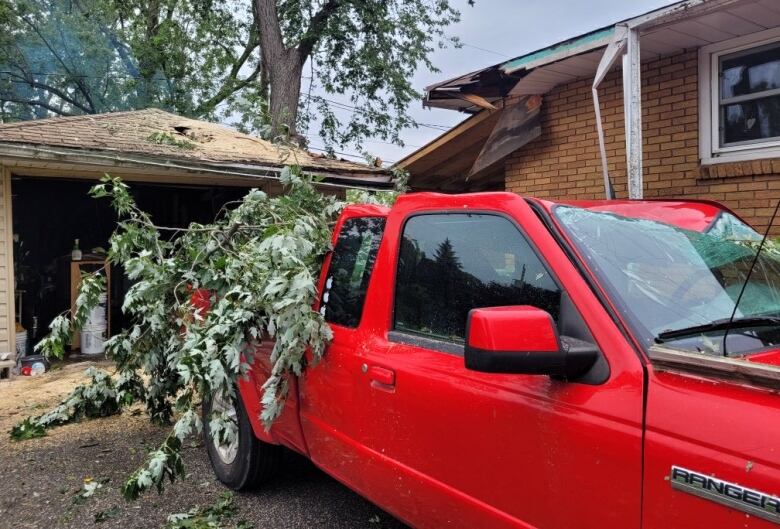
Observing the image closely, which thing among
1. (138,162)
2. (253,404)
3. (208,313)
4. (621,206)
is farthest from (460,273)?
(138,162)

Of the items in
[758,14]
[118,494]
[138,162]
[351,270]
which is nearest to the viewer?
[351,270]

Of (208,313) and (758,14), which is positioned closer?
(208,313)

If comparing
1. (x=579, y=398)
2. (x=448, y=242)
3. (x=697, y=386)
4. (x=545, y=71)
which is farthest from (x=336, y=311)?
(x=545, y=71)

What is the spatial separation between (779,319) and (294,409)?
2.25 m

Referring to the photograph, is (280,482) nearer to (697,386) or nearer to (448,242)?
(448,242)

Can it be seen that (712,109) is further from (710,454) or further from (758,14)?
(710,454)

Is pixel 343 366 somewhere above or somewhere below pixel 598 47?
below

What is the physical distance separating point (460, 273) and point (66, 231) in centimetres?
1106

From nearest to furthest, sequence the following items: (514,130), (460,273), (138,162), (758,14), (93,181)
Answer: (460,273) < (758,14) < (514,130) < (138,162) < (93,181)

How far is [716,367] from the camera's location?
4.85 ft

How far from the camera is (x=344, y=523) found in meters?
3.35

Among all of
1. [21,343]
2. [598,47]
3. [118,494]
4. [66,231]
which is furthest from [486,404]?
[66,231]

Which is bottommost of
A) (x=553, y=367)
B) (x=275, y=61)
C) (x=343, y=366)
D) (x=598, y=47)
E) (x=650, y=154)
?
(x=343, y=366)

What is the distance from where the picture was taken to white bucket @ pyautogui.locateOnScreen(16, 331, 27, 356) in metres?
8.12
